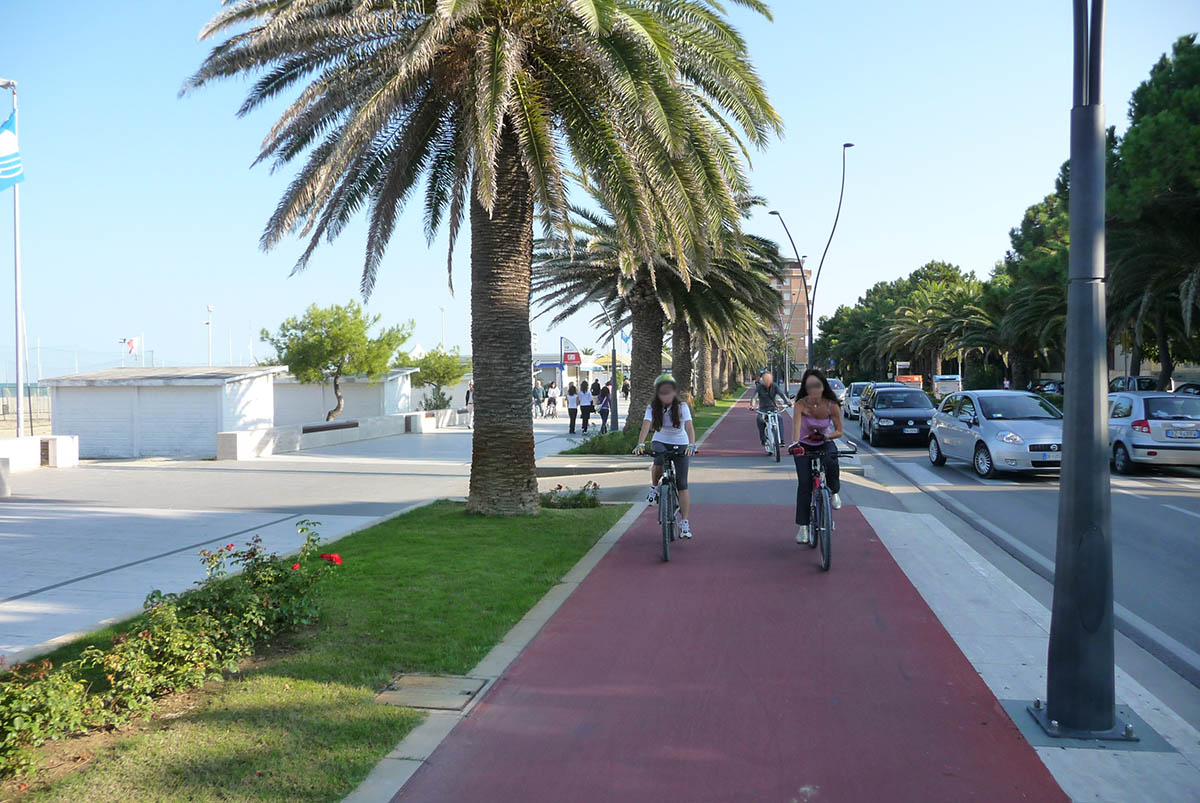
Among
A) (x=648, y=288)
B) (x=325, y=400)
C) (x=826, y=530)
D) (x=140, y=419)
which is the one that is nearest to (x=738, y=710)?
(x=826, y=530)

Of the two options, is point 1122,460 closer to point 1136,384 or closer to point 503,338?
point 503,338

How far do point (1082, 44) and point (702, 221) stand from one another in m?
6.26

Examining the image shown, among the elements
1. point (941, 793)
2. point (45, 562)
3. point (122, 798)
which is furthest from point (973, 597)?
point (45, 562)

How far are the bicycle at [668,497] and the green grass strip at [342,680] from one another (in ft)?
2.95

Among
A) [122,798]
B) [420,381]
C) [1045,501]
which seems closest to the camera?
[122,798]

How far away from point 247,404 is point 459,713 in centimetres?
2336

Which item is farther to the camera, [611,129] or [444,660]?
[611,129]

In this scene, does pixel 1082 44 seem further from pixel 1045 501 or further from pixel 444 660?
pixel 1045 501

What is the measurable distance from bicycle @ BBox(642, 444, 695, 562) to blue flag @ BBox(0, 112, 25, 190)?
51.5 ft

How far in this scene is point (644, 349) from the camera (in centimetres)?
2286

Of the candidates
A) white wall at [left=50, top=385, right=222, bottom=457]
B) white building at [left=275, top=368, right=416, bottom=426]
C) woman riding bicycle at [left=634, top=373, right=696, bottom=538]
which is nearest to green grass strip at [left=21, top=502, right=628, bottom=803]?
woman riding bicycle at [left=634, top=373, right=696, bottom=538]

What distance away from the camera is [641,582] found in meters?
7.62

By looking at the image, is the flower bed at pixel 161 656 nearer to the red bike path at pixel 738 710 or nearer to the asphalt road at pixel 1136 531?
the red bike path at pixel 738 710

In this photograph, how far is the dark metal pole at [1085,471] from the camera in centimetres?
439
